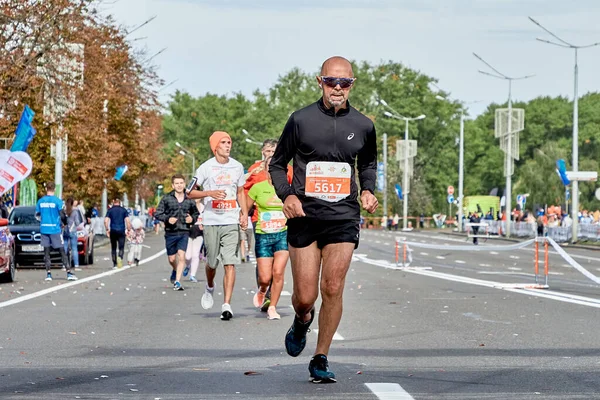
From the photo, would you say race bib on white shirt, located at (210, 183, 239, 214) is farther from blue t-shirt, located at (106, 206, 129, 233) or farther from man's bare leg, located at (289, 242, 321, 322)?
blue t-shirt, located at (106, 206, 129, 233)

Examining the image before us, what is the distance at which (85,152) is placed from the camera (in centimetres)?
4772

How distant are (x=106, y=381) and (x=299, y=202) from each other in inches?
65.7

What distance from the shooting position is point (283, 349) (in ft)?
36.0

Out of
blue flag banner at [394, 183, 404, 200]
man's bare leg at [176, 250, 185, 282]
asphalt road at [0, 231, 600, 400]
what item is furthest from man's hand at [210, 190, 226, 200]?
blue flag banner at [394, 183, 404, 200]

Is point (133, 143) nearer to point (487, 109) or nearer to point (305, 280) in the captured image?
point (305, 280)

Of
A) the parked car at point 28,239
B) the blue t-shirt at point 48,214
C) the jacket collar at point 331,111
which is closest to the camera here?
the jacket collar at point 331,111

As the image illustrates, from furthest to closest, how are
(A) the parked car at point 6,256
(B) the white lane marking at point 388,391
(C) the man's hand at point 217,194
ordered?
(A) the parked car at point 6,256 < (C) the man's hand at point 217,194 < (B) the white lane marking at point 388,391

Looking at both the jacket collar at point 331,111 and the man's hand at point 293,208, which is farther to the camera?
the jacket collar at point 331,111

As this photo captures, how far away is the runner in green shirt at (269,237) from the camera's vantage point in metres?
14.2

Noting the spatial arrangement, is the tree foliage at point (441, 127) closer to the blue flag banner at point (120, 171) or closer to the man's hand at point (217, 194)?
the blue flag banner at point (120, 171)

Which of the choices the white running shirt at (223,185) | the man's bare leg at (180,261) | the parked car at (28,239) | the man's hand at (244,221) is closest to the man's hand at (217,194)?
the white running shirt at (223,185)

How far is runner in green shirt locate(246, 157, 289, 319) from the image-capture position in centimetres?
1417

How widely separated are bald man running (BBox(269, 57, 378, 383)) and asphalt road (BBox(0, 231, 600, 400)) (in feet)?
1.91

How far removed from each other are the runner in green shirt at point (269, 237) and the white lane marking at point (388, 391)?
226 inches
